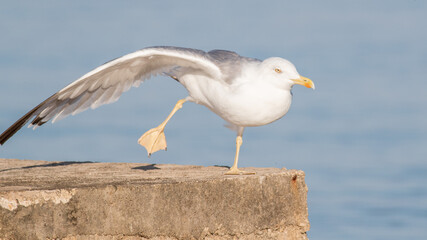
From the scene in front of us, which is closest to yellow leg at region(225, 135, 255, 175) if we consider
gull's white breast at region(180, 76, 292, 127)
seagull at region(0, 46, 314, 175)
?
seagull at region(0, 46, 314, 175)

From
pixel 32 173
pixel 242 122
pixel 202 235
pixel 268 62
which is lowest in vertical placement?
pixel 202 235

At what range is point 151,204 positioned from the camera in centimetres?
650

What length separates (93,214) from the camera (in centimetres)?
629

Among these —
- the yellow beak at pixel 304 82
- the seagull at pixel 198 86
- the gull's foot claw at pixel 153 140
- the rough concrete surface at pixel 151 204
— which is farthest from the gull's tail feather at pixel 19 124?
the yellow beak at pixel 304 82

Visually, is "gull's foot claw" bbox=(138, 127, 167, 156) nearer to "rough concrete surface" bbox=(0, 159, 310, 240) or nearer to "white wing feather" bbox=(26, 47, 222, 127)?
"rough concrete surface" bbox=(0, 159, 310, 240)

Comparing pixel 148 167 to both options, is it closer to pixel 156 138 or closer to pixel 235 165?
pixel 156 138

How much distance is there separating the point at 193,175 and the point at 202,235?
0.91 meters

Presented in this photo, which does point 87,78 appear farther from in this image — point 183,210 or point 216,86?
point 183,210

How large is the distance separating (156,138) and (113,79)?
0.88 metres

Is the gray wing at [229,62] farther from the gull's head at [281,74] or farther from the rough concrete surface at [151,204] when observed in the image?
the rough concrete surface at [151,204]

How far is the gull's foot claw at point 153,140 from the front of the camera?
8602 millimetres

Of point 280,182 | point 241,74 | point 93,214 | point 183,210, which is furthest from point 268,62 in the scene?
point 93,214

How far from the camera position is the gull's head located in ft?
24.4

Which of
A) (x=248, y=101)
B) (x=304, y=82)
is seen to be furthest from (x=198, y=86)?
(x=304, y=82)
